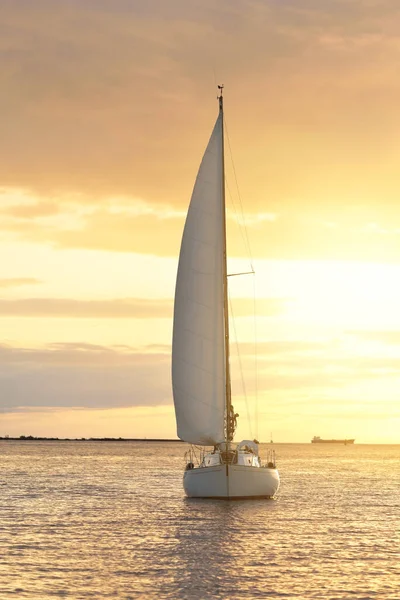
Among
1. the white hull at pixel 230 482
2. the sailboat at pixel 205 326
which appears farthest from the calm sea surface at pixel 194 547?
the sailboat at pixel 205 326

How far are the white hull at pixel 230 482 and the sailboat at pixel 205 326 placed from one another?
83 centimetres

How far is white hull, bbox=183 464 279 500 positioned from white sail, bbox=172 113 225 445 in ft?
12.5

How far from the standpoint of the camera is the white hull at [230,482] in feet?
192

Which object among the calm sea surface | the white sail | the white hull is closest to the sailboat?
the white sail

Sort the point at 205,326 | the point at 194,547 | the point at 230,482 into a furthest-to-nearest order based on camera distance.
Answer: the point at 205,326 < the point at 230,482 < the point at 194,547

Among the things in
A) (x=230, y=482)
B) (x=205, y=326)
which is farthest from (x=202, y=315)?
(x=230, y=482)

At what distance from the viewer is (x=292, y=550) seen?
4362 cm

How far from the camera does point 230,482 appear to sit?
2295 inches

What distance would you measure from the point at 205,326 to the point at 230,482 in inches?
446

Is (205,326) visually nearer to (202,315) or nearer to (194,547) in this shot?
(202,315)

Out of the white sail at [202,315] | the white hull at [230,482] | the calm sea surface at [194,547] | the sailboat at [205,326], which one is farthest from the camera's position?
the white sail at [202,315]

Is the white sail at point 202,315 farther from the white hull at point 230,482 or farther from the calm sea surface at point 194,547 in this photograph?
the calm sea surface at point 194,547

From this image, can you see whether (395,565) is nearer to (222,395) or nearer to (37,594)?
(37,594)

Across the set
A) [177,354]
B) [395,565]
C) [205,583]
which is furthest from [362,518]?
[205,583]
